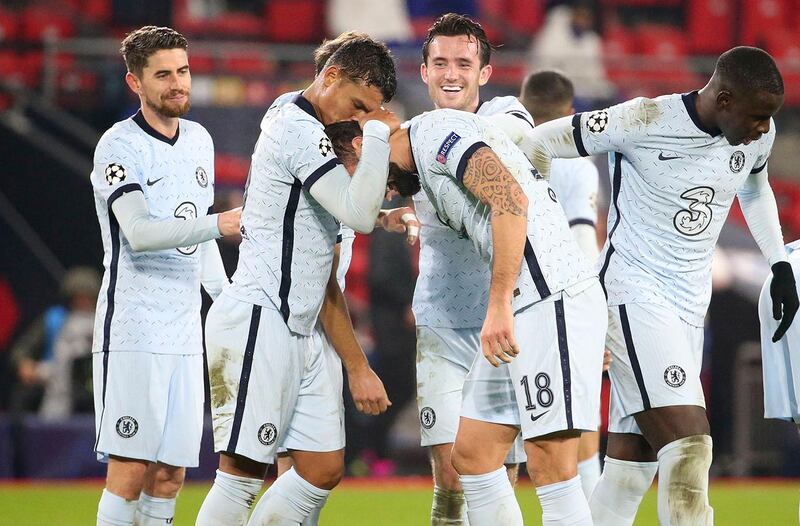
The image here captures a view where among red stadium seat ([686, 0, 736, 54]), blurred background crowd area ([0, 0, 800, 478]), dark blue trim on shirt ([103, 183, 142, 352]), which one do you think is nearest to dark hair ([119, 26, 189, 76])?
dark blue trim on shirt ([103, 183, 142, 352])

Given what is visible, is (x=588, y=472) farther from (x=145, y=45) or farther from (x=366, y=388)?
(x=145, y=45)

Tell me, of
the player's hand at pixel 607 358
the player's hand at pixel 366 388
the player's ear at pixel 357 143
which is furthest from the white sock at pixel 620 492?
the player's ear at pixel 357 143

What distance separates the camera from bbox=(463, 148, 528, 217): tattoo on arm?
3.69 meters

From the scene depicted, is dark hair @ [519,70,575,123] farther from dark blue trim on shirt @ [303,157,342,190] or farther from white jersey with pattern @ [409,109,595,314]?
dark blue trim on shirt @ [303,157,342,190]

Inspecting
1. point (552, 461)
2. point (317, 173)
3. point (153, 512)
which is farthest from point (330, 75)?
point (153, 512)

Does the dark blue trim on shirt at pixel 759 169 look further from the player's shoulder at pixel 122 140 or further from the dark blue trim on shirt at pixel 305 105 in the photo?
the player's shoulder at pixel 122 140

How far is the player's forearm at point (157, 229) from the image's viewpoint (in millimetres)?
4379

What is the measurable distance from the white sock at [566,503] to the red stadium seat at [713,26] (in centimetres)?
1137

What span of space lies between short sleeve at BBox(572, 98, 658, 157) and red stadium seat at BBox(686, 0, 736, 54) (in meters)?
10.4

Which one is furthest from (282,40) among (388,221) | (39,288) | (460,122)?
(460,122)

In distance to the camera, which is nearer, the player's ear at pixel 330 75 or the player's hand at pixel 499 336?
the player's hand at pixel 499 336

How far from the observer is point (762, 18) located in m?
14.5

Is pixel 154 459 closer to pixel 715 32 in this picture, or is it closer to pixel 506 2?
pixel 506 2

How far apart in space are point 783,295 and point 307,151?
2167mm
